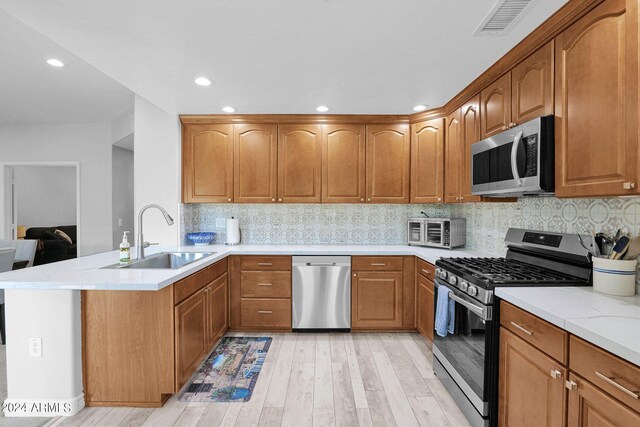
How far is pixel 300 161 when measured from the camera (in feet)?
11.8

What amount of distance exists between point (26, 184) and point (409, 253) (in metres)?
8.57

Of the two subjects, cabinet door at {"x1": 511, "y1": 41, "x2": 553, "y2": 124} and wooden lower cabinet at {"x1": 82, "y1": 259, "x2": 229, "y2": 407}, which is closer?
cabinet door at {"x1": 511, "y1": 41, "x2": 553, "y2": 124}

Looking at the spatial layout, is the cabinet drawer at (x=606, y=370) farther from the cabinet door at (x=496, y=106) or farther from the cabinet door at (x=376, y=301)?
the cabinet door at (x=376, y=301)

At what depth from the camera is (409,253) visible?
3281mm

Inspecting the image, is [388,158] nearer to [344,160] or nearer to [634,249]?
[344,160]

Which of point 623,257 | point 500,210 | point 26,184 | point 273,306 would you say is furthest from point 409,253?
point 26,184

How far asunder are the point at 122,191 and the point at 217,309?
3862mm

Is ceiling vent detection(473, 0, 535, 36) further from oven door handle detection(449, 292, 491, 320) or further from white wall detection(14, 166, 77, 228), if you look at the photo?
white wall detection(14, 166, 77, 228)

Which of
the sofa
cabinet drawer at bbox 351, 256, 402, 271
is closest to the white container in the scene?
cabinet drawer at bbox 351, 256, 402, 271

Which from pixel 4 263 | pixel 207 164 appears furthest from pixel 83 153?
pixel 207 164

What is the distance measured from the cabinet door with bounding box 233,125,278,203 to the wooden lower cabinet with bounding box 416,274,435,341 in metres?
1.81

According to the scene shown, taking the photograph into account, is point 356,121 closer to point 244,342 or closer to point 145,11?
point 145,11

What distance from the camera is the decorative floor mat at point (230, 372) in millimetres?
2252

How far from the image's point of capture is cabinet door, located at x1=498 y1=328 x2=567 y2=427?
4.32 feet
